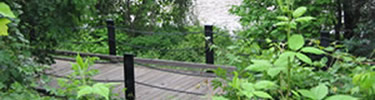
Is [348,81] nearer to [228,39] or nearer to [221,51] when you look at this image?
[221,51]

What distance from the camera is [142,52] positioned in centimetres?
759

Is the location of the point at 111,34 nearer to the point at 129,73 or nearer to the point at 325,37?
the point at 129,73

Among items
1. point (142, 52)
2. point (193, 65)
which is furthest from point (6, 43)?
point (142, 52)

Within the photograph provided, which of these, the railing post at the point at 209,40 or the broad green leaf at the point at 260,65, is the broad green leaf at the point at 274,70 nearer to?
the broad green leaf at the point at 260,65

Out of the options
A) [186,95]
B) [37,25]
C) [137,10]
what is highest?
[137,10]

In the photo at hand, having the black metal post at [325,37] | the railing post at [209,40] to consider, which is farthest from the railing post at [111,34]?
the black metal post at [325,37]

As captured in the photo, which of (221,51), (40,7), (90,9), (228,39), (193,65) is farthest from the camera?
(228,39)

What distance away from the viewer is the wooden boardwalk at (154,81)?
4.87 metres

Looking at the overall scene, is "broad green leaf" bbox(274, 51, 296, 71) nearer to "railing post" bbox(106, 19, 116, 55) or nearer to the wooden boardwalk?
the wooden boardwalk

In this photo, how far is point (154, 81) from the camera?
548 cm

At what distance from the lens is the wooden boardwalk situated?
4.87 m

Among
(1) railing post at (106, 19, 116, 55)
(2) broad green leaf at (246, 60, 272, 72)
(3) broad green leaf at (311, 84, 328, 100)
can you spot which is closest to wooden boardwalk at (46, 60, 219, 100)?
(1) railing post at (106, 19, 116, 55)

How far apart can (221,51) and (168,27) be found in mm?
5802

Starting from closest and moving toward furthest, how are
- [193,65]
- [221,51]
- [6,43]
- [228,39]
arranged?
1. [221,51]
2. [6,43]
3. [193,65]
4. [228,39]
